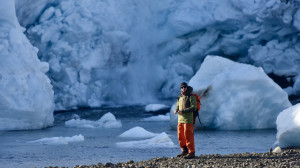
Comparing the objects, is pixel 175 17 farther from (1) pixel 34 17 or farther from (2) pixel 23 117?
(2) pixel 23 117

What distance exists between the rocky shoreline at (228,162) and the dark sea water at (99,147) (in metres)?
1.38

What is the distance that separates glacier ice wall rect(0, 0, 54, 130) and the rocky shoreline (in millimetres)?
7633

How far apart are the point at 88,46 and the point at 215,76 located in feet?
27.8

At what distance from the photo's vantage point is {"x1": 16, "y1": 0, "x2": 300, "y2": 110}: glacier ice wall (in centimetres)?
2067

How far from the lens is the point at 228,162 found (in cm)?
722

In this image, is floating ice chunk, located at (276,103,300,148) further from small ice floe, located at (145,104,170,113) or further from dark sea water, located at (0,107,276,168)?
small ice floe, located at (145,104,170,113)

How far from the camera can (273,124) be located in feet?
48.3

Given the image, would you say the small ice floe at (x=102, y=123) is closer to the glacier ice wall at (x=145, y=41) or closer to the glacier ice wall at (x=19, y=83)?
the glacier ice wall at (x=19, y=83)

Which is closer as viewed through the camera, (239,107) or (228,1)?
(239,107)

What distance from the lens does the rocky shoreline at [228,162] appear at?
691cm

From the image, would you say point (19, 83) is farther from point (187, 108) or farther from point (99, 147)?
point (187, 108)

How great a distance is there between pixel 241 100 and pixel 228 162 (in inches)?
286

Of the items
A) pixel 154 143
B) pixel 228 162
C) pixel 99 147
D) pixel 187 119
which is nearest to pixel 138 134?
pixel 154 143

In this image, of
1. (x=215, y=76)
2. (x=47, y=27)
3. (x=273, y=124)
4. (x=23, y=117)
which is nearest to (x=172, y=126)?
(x=215, y=76)
